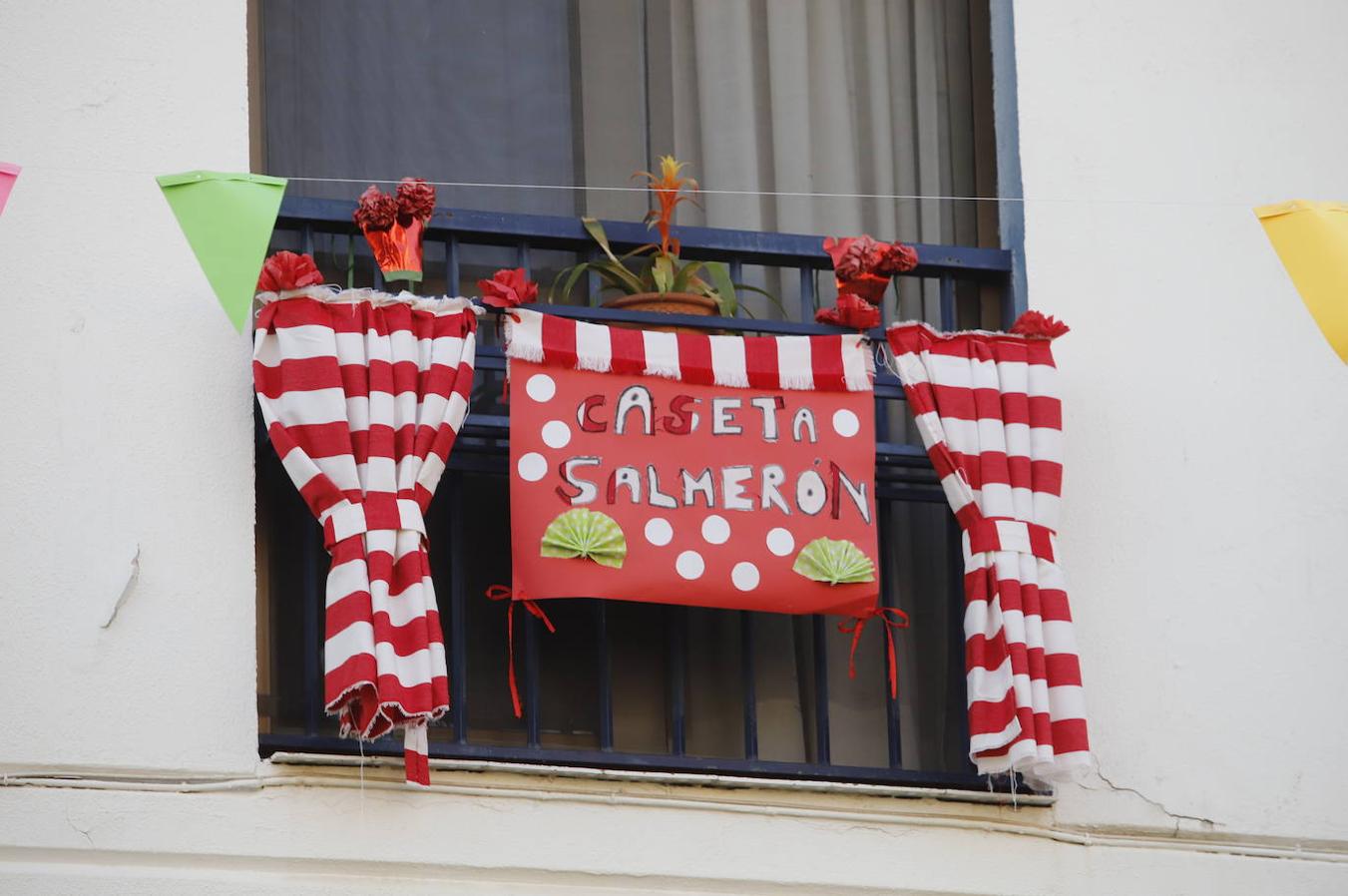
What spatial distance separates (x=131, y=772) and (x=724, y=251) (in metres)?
2.23

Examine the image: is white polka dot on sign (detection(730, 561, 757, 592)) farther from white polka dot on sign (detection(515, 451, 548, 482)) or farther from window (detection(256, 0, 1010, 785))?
white polka dot on sign (detection(515, 451, 548, 482))

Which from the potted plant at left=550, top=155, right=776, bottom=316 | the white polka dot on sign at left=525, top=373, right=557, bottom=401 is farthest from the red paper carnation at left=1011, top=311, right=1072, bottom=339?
the white polka dot on sign at left=525, top=373, right=557, bottom=401

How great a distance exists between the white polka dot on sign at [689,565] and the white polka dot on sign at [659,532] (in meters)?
0.06

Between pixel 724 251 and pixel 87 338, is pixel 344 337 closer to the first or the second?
pixel 87 338

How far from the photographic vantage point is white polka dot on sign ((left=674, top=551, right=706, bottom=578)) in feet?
20.4

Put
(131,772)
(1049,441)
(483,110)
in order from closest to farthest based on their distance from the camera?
1. (131,772)
2. (1049,441)
3. (483,110)

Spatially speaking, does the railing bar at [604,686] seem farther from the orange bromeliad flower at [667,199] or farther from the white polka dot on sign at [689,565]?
the orange bromeliad flower at [667,199]

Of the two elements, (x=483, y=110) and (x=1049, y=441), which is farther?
(x=483, y=110)

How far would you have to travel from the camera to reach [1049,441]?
21.3ft

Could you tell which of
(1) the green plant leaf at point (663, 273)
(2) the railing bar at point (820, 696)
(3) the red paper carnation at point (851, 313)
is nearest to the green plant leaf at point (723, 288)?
(1) the green plant leaf at point (663, 273)

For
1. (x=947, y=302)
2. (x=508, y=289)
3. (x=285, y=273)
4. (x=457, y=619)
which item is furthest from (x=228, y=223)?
(x=947, y=302)

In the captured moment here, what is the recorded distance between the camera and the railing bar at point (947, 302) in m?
6.79

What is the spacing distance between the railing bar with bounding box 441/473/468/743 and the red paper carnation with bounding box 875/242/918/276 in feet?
4.40

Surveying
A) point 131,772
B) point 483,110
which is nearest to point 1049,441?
point 483,110
